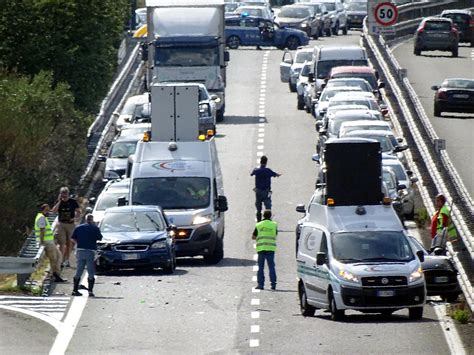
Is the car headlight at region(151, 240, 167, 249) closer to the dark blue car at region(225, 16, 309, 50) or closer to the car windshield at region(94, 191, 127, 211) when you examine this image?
the car windshield at region(94, 191, 127, 211)

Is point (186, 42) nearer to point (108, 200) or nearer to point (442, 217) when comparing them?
point (108, 200)

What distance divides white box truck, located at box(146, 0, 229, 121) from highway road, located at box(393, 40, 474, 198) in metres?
7.27

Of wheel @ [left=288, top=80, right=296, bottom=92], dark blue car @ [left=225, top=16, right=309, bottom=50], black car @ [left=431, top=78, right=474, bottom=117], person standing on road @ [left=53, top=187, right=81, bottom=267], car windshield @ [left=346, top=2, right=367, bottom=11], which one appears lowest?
car windshield @ [left=346, top=2, right=367, bottom=11]

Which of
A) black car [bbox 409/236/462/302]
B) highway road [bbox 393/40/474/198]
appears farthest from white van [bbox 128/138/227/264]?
highway road [bbox 393/40/474/198]

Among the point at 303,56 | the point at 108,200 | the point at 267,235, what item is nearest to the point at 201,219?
the point at 108,200

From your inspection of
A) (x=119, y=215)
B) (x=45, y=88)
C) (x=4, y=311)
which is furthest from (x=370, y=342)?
(x=45, y=88)

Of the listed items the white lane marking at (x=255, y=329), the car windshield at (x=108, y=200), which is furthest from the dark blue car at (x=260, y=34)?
the white lane marking at (x=255, y=329)

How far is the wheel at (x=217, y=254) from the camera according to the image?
1379 inches

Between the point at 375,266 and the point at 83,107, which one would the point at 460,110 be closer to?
the point at 83,107

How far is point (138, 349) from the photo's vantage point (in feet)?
78.0

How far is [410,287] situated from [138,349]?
15.6 ft

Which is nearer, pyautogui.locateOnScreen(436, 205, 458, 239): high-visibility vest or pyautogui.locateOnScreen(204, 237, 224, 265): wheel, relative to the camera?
pyautogui.locateOnScreen(436, 205, 458, 239): high-visibility vest

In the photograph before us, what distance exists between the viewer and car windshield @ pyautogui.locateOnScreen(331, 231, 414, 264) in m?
27.0

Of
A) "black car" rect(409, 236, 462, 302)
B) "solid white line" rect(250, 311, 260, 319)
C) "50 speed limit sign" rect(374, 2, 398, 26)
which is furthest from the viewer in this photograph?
"50 speed limit sign" rect(374, 2, 398, 26)
